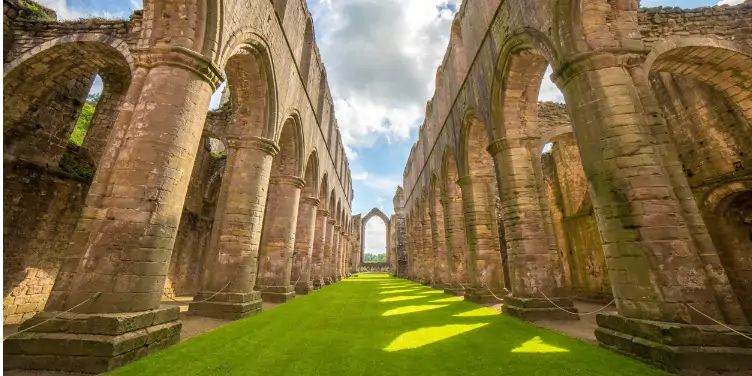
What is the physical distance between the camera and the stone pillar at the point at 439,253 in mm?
13752

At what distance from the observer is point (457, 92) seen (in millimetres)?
11469

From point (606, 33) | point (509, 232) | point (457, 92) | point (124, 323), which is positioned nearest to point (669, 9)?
point (606, 33)

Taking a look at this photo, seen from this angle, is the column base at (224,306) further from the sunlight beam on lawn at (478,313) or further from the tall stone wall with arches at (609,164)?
the tall stone wall with arches at (609,164)

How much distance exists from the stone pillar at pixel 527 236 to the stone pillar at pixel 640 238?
6.75 ft

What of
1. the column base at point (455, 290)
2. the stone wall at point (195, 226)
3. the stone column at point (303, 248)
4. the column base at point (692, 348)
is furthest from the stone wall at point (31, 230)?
the column base at point (692, 348)

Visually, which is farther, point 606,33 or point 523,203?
point 523,203

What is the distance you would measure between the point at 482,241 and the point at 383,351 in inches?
232

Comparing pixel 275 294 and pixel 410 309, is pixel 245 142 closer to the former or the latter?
pixel 275 294

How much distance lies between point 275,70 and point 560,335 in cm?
833

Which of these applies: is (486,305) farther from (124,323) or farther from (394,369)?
(124,323)

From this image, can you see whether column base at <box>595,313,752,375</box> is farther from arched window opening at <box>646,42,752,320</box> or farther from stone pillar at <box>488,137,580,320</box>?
arched window opening at <box>646,42,752,320</box>

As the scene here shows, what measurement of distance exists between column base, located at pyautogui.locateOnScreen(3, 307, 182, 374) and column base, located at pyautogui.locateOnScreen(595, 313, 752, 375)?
607cm

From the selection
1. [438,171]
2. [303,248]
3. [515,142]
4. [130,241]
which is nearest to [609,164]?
[515,142]

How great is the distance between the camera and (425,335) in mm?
5215
